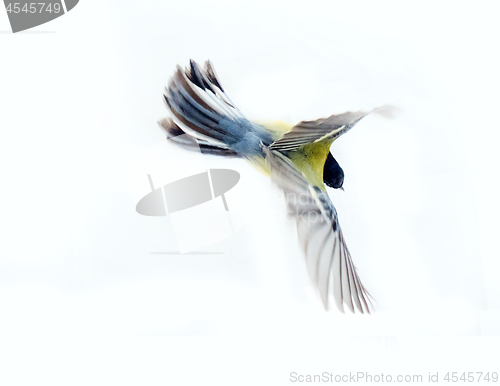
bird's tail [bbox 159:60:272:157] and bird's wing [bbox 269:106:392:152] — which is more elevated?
bird's tail [bbox 159:60:272:157]

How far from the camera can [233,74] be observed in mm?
650

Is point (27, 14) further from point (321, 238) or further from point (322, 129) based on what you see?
point (321, 238)

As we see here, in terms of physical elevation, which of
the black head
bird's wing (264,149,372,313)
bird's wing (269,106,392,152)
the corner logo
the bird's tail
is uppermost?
the corner logo

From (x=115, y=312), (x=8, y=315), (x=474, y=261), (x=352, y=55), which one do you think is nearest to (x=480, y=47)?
(x=352, y=55)

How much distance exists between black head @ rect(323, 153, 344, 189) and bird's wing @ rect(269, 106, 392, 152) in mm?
42

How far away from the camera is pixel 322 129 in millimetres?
648

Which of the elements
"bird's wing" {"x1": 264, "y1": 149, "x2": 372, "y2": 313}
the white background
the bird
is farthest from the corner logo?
"bird's wing" {"x1": 264, "y1": 149, "x2": 372, "y2": 313}

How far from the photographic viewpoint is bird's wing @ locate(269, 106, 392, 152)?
25.3 inches

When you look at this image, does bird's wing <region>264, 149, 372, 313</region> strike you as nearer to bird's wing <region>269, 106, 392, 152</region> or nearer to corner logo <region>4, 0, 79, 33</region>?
bird's wing <region>269, 106, 392, 152</region>

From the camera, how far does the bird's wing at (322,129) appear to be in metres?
0.64

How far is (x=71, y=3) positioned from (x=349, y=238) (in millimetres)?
701

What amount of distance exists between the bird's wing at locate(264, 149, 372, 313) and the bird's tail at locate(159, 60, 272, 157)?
5 centimetres

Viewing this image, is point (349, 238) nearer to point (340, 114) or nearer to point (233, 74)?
point (340, 114)

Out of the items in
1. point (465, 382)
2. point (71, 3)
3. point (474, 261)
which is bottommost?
point (465, 382)
